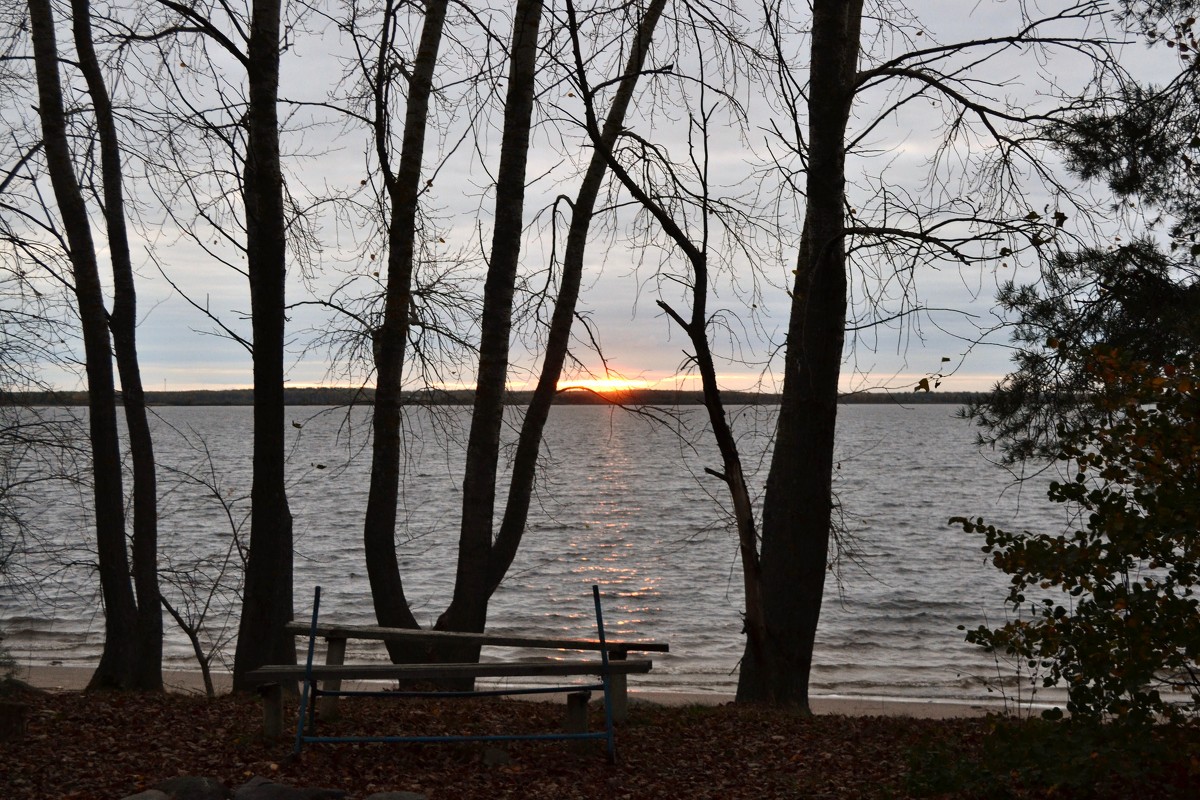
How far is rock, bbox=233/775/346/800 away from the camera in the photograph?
4.69m

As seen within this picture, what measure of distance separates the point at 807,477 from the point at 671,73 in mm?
3357

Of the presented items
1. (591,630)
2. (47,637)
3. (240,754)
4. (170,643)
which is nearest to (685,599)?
(591,630)

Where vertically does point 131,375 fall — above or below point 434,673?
above

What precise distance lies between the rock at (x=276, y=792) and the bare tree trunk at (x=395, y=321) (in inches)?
139

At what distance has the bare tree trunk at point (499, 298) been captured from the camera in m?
8.09

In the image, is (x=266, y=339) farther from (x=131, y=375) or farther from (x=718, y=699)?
A: (x=718, y=699)

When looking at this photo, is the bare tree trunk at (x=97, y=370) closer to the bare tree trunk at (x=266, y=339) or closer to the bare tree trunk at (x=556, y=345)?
the bare tree trunk at (x=266, y=339)

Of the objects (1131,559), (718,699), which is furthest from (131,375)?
(718,699)

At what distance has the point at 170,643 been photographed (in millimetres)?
17938

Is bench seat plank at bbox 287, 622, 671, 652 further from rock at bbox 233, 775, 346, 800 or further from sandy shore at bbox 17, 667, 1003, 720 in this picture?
sandy shore at bbox 17, 667, 1003, 720

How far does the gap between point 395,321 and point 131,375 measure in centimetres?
269

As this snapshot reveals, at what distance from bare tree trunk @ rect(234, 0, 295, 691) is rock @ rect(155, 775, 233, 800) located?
2.41 meters

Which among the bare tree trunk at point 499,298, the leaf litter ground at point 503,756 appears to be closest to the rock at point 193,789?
the leaf litter ground at point 503,756

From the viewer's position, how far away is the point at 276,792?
472cm
